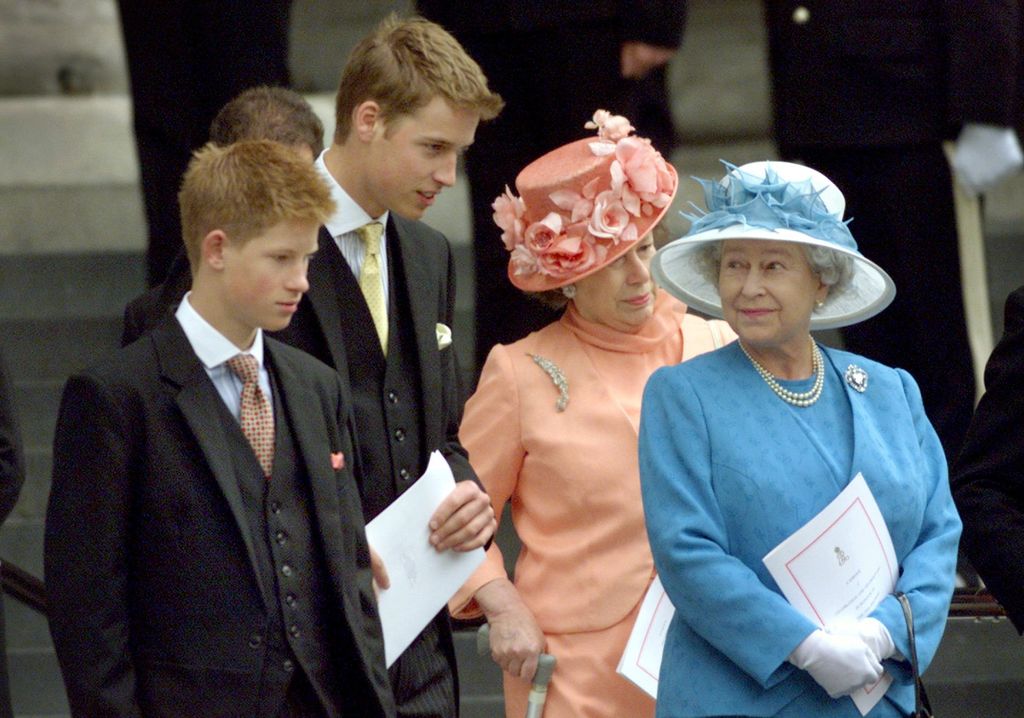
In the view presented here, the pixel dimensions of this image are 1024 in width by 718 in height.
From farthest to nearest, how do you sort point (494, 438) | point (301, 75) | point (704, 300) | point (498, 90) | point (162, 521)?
point (301, 75)
point (498, 90)
point (494, 438)
point (704, 300)
point (162, 521)

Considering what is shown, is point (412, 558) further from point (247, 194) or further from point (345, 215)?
point (247, 194)

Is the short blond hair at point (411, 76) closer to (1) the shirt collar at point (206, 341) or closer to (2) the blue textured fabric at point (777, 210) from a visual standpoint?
(2) the blue textured fabric at point (777, 210)

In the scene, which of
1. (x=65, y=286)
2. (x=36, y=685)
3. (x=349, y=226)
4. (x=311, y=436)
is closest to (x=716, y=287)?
(x=349, y=226)

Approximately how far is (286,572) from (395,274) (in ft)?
2.81

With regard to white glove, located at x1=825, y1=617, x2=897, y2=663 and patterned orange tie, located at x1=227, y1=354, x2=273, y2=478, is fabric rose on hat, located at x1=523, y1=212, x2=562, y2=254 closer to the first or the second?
patterned orange tie, located at x1=227, y1=354, x2=273, y2=478

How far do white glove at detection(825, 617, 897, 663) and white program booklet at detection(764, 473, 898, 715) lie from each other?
19 millimetres

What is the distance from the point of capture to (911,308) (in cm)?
618

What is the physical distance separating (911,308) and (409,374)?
2411 millimetres

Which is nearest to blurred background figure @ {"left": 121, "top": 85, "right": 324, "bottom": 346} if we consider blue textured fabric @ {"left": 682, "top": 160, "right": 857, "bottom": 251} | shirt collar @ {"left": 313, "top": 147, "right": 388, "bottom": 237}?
shirt collar @ {"left": 313, "top": 147, "right": 388, "bottom": 237}

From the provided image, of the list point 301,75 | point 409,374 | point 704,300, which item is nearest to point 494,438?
point 409,374

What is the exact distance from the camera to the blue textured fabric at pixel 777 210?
146 inches

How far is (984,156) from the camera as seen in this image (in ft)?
20.1

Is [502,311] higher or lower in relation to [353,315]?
lower

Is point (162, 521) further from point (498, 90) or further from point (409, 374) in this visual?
point (498, 90)
